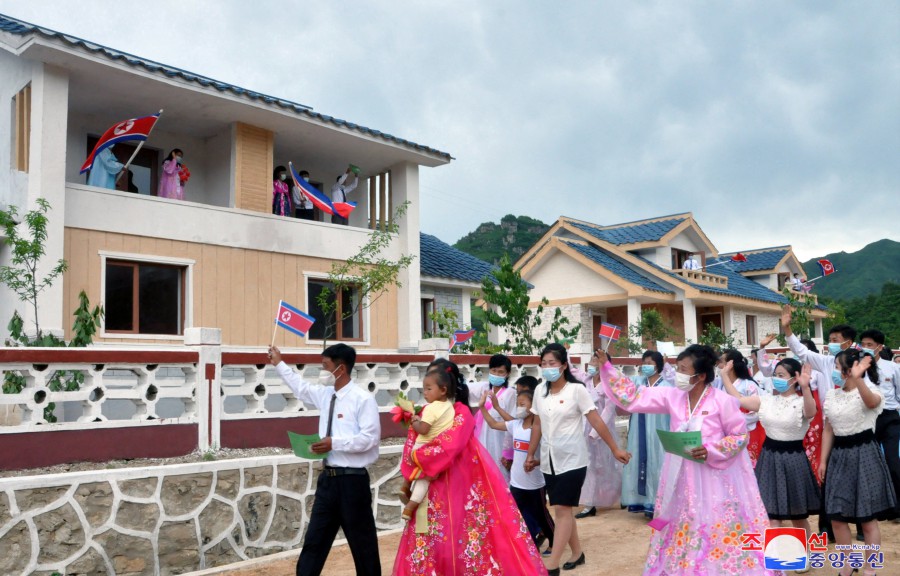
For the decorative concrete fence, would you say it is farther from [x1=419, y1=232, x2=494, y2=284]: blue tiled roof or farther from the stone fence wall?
[x1=419, y1=232, x2=494, y2=284]: blue tiled roof

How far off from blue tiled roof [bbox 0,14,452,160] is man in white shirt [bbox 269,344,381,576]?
7920mm

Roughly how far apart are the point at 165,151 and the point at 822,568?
485 inches

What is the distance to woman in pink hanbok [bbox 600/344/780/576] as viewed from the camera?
219 inches

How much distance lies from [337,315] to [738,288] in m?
20.8

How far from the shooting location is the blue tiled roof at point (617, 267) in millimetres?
27328

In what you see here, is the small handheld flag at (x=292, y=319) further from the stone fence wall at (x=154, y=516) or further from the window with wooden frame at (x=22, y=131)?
the window with wooden frame at (x=22, y=131)

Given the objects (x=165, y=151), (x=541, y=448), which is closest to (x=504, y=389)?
(x=541, y=448)

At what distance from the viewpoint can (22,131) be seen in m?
12.2

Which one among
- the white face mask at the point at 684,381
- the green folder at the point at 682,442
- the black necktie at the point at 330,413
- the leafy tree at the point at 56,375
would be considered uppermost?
the leafy tree at the point at 56,375

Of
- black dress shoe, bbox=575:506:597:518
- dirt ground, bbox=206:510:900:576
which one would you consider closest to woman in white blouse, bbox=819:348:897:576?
dirt ground, bbox=206:510:900:576

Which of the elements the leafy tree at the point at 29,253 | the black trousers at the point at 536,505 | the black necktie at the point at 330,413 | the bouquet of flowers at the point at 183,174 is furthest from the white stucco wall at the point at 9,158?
the black trousers at the point at 536,505

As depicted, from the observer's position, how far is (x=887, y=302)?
38312mm

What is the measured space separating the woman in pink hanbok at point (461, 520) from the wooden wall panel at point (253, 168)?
9.62 metres

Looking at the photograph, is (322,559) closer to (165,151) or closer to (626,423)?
(626,423)
